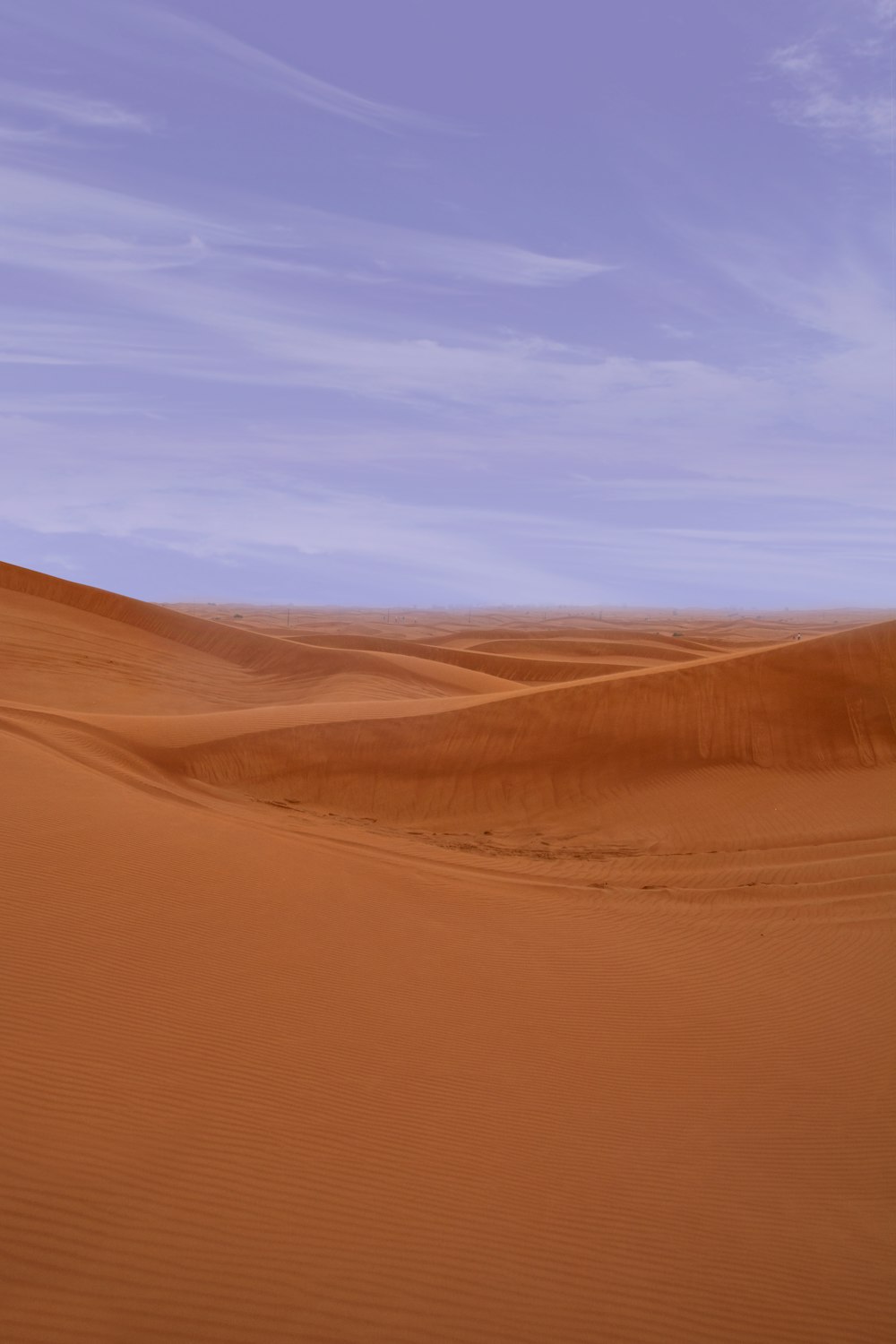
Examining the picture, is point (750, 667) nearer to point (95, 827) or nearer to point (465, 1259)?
point (95, 827)

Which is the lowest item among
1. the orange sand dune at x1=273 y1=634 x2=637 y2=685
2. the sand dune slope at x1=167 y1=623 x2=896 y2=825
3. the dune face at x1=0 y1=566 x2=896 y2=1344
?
the dune face at x1=0 y1=566 x2=896 y2=1344

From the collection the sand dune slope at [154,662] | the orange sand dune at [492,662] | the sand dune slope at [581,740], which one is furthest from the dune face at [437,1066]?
the orange sand dune at [492,662]

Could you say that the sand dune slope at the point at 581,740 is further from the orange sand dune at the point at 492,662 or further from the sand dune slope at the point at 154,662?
the orange sand dune at the point at 492,662

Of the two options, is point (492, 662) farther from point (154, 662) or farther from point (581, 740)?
point (581, 740)

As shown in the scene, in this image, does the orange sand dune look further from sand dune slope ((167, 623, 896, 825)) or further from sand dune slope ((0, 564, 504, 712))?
sand dune slope ((167, 623, 896, 825))

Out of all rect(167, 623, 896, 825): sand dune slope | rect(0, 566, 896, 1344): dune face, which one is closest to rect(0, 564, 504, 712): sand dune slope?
rect(167, 623, 896, 825): sand dune slope

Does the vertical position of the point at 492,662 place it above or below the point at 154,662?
above

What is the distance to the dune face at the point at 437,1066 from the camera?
3.91m

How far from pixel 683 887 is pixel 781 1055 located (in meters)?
4.37

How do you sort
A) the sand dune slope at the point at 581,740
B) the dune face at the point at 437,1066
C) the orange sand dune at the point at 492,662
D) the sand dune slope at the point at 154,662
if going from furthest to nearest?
the orange sand dune at the point at 492,662 < the sand dune slope at the point at 154,662 < the sand dune slope at the point at 581,740 < the dune face at the point at 437,1066

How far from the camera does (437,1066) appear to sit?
5910mm

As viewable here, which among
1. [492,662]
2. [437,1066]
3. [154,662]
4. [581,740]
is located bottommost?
[437,1066]

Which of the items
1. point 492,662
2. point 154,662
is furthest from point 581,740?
point 492,662

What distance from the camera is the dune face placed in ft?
12.8
